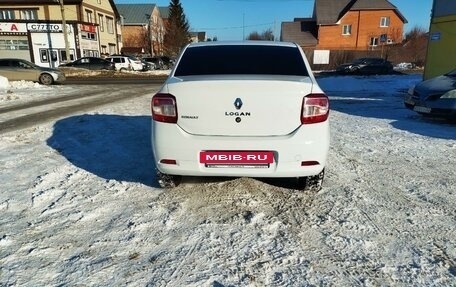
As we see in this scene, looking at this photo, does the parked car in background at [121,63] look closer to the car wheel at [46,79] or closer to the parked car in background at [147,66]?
the parked car in background at [147,66]

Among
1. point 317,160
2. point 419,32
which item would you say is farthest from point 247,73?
point 419,32

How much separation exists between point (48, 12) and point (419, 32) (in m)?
49.9

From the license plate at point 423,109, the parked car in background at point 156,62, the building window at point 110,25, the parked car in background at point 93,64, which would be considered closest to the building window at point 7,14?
the building window at point 110,25

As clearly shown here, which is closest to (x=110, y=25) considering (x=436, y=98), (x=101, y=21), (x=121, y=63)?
(x=101, y=21)

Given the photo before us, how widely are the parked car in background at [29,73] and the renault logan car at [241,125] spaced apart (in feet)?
64.0

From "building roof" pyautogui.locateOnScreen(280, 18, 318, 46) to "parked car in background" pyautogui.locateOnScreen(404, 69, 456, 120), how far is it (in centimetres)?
5144

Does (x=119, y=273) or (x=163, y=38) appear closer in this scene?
(x=119, y=273)

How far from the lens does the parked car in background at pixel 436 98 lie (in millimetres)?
8312

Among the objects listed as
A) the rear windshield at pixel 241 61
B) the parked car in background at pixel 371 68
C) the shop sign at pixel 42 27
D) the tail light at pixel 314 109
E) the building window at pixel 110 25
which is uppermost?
the building window at pixel 110 25

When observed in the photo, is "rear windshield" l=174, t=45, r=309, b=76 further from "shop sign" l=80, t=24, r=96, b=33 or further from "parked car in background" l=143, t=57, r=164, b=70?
"shop sign" l=80, t=24, r=96, b=33

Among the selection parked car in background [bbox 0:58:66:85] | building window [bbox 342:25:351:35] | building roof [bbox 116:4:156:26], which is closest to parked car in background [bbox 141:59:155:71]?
parked car in background [bbox 0:58:66:85]

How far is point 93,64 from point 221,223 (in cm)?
3205

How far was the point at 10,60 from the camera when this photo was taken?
21297mm

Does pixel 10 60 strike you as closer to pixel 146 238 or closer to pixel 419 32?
pixel 146 238
